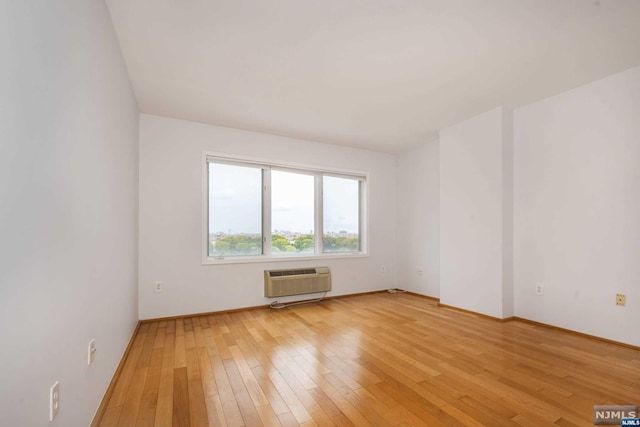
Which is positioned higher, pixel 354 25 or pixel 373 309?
pixel 354 25

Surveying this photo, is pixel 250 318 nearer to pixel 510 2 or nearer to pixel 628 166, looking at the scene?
pixel 510 2

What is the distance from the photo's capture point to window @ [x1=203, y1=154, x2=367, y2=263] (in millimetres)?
3947

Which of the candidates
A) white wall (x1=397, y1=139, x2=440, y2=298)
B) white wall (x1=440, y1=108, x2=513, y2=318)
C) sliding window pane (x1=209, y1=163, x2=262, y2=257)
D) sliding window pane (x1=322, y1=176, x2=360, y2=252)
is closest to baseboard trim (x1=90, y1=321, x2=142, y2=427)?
sliding window pane (x1=209, y1=163, x2=262, y2=257)

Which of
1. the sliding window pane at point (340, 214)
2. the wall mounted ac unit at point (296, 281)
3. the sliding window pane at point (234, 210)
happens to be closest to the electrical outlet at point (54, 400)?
the sliding window pane at point (234, 210)

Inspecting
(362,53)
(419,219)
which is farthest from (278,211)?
(362,53)

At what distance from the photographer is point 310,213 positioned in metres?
4.68

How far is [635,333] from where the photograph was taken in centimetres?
259

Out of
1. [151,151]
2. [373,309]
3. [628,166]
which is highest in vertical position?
[151,151]

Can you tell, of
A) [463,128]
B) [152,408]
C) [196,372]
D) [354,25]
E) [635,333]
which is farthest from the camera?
[463,128]

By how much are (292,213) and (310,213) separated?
0.33 m

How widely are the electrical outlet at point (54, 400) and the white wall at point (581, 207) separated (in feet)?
13.5

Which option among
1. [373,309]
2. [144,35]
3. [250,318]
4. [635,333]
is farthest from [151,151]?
[635,333]

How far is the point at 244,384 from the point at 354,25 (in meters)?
2.65

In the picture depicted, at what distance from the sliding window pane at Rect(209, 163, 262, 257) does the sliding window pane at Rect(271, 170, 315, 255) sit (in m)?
0.24
